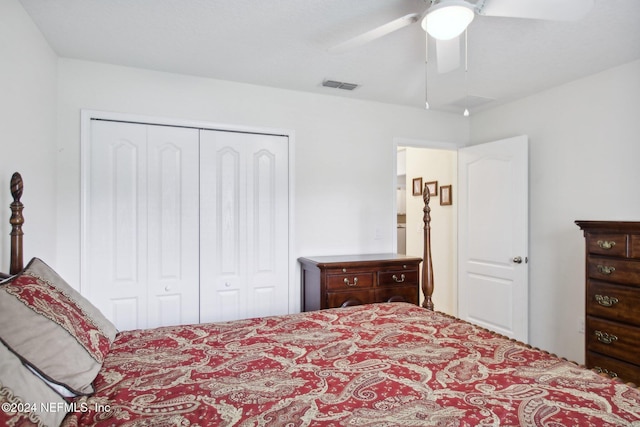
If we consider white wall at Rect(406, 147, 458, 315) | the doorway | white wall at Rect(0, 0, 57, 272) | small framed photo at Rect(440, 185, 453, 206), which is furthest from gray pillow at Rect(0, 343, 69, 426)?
small framed photo at Rect(440, 185, 453, 206)

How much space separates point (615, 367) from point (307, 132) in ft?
9.47

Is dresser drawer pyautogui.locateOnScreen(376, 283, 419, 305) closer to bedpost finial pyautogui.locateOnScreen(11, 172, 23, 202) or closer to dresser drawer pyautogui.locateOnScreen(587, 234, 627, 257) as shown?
dresser drawer pyautogui.locateOnScreen(587, 234, 627, 257)

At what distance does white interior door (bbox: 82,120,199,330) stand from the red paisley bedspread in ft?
4.21

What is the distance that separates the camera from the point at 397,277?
333cm

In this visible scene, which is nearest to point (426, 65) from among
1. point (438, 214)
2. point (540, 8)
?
point (540, 8)

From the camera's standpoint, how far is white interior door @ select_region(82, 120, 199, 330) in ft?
9.25

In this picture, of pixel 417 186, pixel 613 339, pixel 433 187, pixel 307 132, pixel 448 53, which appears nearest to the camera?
pixel 448 53

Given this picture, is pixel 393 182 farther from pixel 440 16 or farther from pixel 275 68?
pixel 440 16

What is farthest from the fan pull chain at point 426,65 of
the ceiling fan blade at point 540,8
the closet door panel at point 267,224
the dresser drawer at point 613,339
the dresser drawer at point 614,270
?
the dresser drawer at point 613,339

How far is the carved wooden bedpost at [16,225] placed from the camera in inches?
71.5

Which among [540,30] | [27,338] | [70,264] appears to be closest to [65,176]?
[70,264]

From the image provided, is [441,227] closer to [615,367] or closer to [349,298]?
[349,298]

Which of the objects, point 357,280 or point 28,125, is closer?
point 28,125

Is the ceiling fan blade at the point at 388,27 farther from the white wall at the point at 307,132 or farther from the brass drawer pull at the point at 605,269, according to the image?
the brass drawer pull at the point at 605,269
